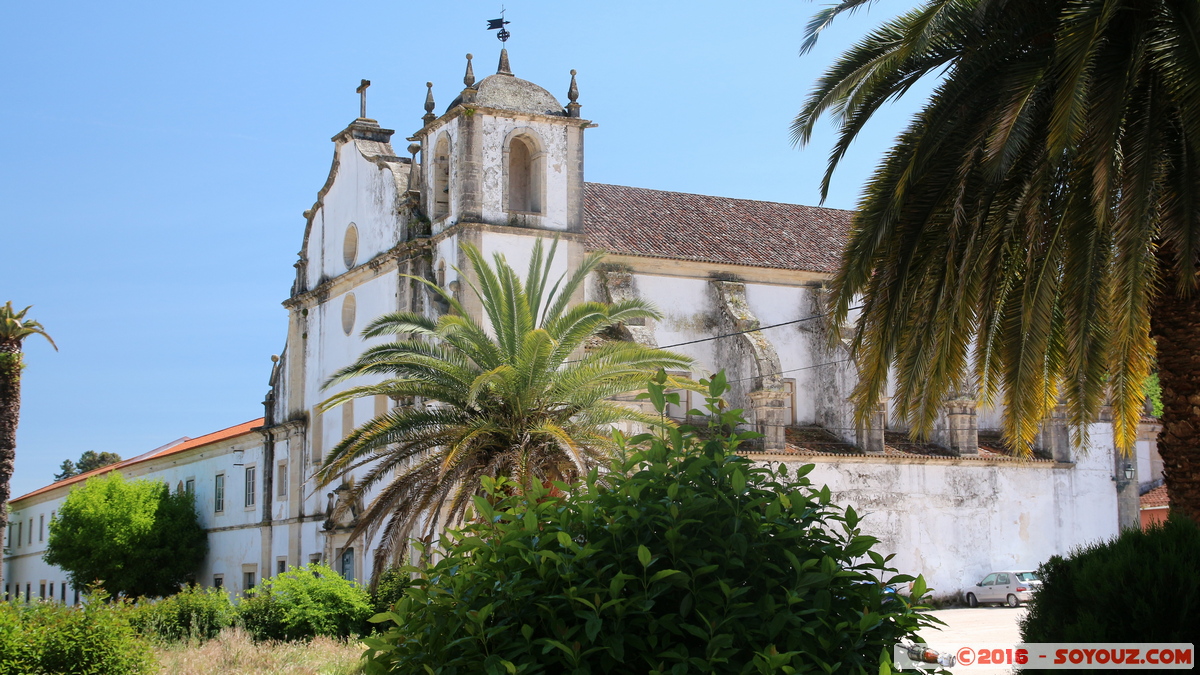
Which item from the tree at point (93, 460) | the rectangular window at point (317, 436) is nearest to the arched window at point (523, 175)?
the rectangular window at point (317, 436)

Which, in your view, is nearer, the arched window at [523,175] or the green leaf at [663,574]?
the green leaf at [663,574]

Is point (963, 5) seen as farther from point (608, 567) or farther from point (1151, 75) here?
point (608, 567)

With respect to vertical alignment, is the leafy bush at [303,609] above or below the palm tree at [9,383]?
below

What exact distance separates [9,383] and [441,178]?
15.3 meters

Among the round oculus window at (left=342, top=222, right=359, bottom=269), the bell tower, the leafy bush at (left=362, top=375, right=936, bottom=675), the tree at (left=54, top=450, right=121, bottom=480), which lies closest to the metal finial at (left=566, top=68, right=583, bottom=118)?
the bell tower

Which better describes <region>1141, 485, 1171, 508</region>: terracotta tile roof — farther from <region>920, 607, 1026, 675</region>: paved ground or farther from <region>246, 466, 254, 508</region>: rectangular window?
<region>246, 466, 254, 508</region>: rectangular window

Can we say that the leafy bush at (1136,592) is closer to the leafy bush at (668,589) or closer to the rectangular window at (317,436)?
the leafy bush at (668,589)

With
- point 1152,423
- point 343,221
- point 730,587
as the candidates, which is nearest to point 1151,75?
point 730,587

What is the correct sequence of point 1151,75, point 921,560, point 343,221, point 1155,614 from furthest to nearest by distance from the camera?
point 343,221, point 921,560, point 1151,75, point 1155,614

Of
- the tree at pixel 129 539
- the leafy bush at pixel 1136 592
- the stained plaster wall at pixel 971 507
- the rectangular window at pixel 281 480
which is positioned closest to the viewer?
the leafy bush at pixel 1136 592

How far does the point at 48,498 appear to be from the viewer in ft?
193

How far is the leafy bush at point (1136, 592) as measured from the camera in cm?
759

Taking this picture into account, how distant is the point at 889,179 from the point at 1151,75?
98.2 inches

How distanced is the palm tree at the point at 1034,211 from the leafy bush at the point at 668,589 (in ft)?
18.0
